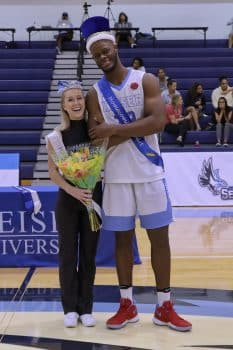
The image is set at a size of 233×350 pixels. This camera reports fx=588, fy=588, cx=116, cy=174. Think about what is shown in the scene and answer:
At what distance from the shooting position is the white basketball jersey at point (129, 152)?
9.51 ft

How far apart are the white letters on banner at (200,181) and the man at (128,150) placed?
4.60m

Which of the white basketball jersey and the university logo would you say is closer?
the white basketball jersey

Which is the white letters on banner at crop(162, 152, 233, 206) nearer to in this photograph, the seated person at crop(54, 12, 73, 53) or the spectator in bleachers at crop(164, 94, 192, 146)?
the spectator in bleachers at crop(164, 94, 192, 146)

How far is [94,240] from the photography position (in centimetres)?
301

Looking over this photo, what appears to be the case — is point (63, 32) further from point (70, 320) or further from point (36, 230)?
point (70, 320)

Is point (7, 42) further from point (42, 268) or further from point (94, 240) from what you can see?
point (94, 240)

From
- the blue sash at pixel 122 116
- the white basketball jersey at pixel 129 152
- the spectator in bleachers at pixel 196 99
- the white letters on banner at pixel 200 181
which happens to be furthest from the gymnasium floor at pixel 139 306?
the spectator in bleachers at pixel 196 99

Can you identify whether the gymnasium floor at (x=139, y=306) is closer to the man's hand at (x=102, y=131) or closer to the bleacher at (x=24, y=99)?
the man's hand at (x=102, y=131)

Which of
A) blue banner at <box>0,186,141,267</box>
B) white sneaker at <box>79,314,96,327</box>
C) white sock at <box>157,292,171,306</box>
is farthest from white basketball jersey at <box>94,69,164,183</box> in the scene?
blue banner at <box>0,186,141,267</box>

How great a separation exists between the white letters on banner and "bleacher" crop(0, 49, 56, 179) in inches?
93.3

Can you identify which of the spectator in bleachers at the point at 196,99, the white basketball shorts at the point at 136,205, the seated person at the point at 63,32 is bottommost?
the white basketball shorts at the point at 136,205

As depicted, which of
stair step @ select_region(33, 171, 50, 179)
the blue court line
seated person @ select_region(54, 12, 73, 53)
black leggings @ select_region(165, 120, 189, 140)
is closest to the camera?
the blue court line

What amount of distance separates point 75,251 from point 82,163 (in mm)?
488

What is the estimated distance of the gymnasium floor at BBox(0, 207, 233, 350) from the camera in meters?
2.79
